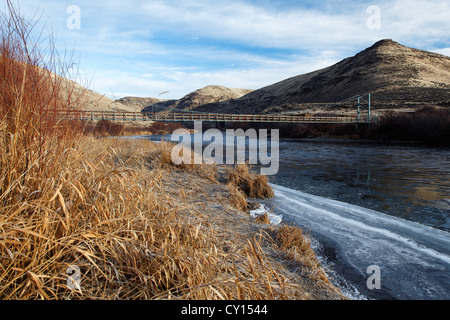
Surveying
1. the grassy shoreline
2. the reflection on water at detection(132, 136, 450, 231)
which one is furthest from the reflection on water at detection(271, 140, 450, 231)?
the grassy shoreline

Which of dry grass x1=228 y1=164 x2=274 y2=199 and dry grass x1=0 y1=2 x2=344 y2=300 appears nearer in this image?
dry grass x1=0 y1=2 x2=344 y2=300

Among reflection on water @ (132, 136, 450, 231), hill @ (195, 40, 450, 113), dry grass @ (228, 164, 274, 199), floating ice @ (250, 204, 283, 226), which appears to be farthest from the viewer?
hill @ (195, 40, 450, 113)

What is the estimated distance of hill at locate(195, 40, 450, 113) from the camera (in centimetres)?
4544

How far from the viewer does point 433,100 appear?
3847 centimetres

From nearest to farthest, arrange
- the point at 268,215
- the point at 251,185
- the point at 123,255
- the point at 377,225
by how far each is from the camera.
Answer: the point at 123,255
the point at 377,225
the point at 268,215
the point at 251,185

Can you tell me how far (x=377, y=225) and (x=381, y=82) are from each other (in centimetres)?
6508

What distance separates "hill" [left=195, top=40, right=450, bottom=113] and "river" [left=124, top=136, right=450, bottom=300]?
1479 inches

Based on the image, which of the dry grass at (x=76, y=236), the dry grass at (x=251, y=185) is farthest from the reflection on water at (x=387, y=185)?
the dry grass at (x=76, y=236)

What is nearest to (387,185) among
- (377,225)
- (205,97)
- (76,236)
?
(377,225)

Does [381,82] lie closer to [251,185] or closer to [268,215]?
[251,185]

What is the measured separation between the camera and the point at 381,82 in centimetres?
5769

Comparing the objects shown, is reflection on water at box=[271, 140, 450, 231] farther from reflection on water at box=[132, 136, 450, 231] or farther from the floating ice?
the floating ice
